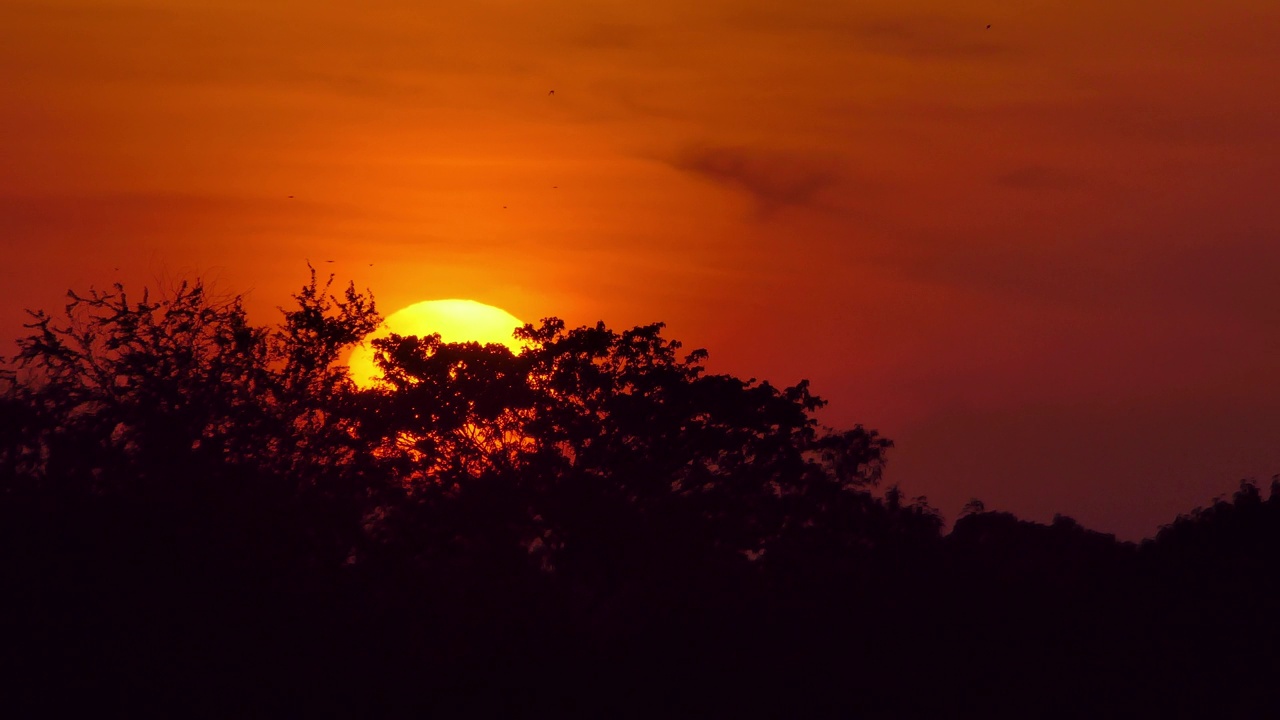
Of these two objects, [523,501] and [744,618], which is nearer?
[744,618]

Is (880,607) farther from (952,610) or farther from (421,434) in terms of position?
(421,434)

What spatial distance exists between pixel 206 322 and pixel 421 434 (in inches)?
384

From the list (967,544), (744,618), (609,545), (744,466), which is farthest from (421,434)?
(744,618)

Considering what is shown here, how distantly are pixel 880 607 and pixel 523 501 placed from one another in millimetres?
15151

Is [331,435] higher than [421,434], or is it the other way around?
[421,434]

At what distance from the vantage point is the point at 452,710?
17.1 meters

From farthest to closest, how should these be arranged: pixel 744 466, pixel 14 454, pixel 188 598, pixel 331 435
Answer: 1. pixel 744 466
2. pixel 331 435
3. pixel 14 454
4. pixel 188 598

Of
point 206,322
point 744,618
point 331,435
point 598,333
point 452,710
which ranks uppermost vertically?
point 598,333

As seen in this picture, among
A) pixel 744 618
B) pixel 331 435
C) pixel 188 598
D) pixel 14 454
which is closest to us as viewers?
pixel 188 598

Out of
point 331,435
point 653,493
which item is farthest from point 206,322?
point 653,493

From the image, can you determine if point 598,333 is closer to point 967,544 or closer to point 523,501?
point 523,501

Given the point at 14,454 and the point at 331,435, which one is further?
the point at 331,435

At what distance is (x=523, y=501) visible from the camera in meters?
33.8

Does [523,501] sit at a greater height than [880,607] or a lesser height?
greater
